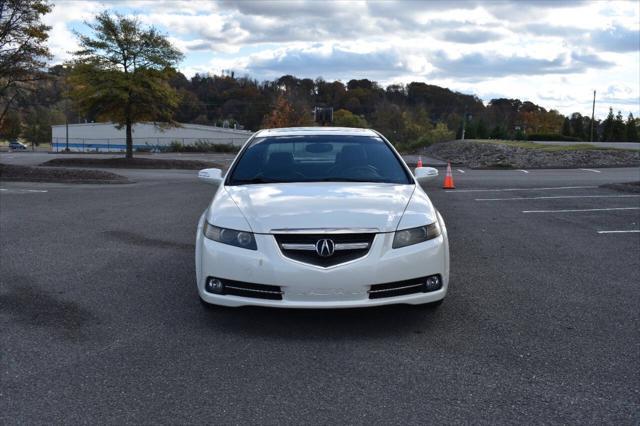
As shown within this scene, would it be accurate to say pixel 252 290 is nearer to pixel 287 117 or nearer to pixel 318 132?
pixel 318 132

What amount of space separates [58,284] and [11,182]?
15293mm

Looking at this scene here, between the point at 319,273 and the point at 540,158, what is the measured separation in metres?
28.0

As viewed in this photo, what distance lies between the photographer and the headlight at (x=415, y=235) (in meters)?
4.93

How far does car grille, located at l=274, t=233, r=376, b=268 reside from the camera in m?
4.77

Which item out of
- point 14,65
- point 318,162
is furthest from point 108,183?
point 318,162

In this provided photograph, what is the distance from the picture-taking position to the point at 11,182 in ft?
66.2

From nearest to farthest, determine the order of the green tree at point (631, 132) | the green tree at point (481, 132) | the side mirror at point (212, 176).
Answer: the side mirror at point (212, 176) < the green tree at point (481, 132) < the green tree at point (631, 132)

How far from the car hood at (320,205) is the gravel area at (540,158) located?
25310 millimetres

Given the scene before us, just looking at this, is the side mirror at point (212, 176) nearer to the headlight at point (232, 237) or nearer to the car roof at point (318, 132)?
the car roof at point (318, 132)

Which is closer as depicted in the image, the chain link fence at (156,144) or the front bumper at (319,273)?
the front bumper at (319,273)

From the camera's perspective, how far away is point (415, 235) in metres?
5.04

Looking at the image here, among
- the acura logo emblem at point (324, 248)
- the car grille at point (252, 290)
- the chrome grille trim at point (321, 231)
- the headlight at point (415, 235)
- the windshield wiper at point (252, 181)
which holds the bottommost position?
the car grille at point (252, 290)

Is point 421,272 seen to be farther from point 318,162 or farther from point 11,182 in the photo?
point 11,182

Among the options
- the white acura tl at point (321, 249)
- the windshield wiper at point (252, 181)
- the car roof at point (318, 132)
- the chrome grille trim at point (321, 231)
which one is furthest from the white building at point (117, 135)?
the chrome grille trim at point (321, 231)
